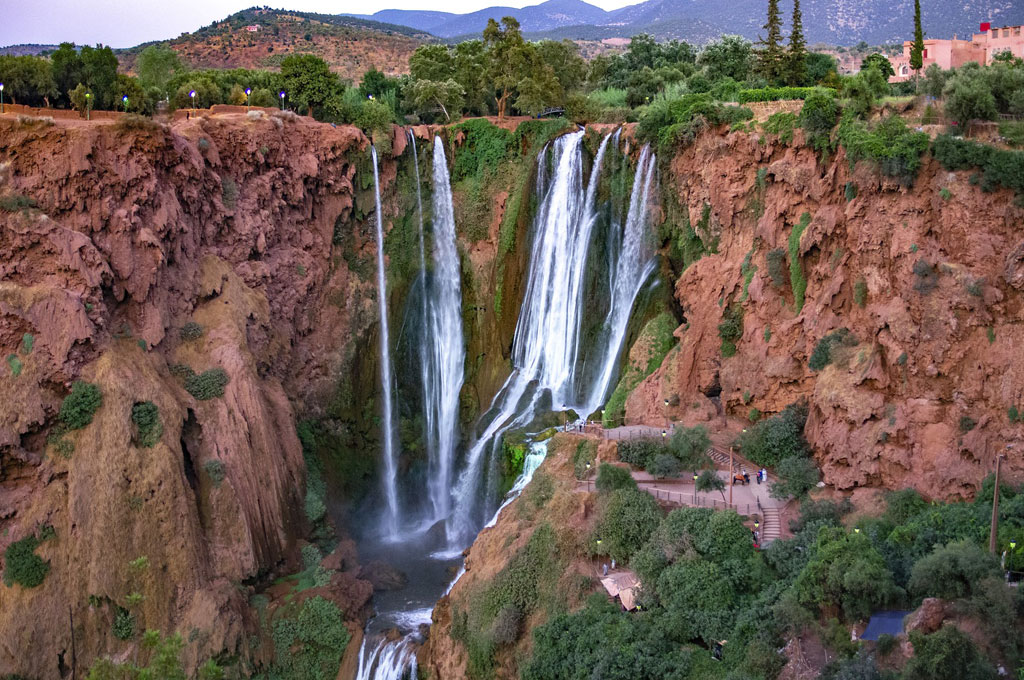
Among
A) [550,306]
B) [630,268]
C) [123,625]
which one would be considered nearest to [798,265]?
[630,268]

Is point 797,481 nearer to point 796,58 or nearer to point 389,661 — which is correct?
point 389,661

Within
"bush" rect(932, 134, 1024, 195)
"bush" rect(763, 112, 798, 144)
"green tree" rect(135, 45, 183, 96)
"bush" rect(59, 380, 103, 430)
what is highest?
"green tree" rect(135, 45, 183, 96)

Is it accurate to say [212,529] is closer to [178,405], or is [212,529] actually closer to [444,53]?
[178,405]

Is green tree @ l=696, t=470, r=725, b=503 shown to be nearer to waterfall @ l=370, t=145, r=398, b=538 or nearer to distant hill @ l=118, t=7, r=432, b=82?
waterfall @ l=370, t=145, r=398, b=538

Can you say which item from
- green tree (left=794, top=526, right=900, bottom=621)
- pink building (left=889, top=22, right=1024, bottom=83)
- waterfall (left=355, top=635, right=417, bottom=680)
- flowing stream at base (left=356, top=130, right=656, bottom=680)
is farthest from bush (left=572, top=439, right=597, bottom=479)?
pink building (left=889, top=22, right=1024, bottom=83)

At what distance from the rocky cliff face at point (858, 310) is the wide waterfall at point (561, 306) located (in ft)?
9.25

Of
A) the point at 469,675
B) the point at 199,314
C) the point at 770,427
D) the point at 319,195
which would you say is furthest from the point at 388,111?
the point at 469,675

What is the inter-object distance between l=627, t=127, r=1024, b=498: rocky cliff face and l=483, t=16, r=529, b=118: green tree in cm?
1282

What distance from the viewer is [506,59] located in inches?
1964

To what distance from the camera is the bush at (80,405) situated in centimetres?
3102

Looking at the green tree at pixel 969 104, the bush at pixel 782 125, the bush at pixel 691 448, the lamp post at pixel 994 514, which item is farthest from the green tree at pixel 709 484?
the green tree at pixel 969 104

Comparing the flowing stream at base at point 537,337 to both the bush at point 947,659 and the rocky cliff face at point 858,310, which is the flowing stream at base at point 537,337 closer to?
the rocky cliff face at point 858,310

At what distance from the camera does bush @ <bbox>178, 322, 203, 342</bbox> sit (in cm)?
3528

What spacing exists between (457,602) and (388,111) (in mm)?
24838
